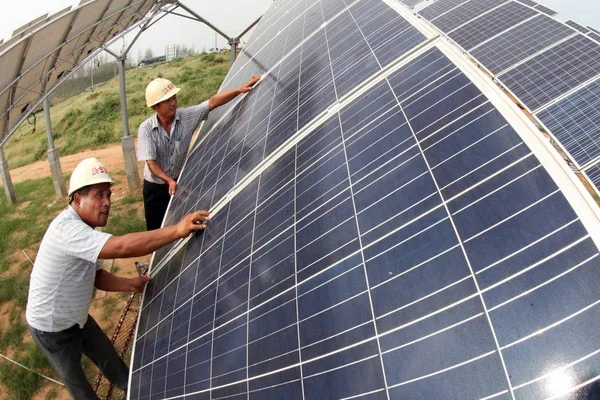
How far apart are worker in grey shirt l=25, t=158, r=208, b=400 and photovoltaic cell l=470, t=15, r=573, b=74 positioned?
147 inches

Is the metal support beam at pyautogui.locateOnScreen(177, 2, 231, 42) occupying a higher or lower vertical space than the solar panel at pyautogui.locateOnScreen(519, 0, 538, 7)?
higher

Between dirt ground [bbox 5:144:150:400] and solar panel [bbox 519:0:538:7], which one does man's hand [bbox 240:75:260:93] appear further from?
dirt ground [bbox 5:144:150:400]

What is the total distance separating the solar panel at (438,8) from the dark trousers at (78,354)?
6.77m

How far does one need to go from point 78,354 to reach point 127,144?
438 inches

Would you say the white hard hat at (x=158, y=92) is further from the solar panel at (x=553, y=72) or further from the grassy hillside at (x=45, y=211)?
the grassy hillside at (x=45, y=211)

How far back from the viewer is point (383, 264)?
7.63ft

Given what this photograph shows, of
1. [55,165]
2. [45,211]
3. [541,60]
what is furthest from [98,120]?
[541,60]

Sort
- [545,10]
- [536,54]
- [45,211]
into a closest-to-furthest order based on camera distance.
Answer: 1. [536,54]
2. [545,10]
3. [45,211]

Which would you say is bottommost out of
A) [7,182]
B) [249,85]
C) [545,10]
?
[545,10]

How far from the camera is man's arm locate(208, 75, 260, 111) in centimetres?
653

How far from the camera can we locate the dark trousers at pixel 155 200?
7.06m

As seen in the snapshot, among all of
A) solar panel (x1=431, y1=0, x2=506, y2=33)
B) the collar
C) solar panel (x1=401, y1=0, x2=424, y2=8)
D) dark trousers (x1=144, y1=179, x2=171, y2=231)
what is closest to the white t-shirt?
the collar

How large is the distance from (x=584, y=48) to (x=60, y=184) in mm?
17640

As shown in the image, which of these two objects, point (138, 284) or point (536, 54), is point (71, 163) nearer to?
point (138, 284)
